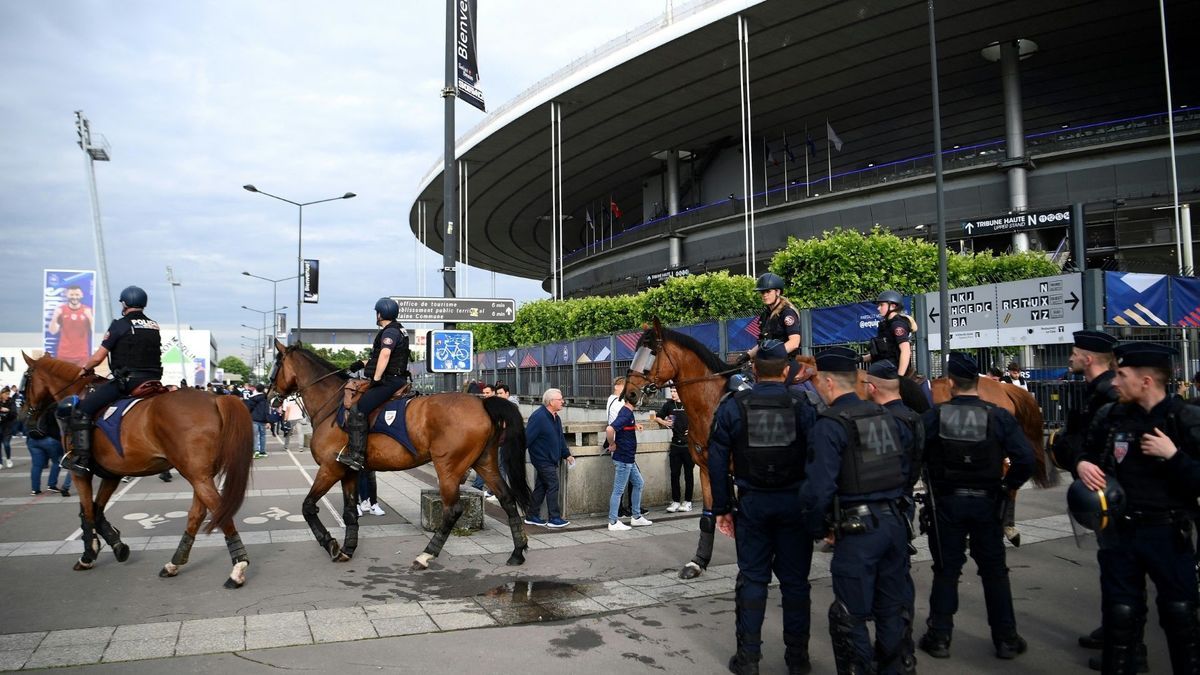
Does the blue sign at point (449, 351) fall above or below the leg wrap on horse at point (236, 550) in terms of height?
above

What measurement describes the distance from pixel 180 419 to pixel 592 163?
45850 mm

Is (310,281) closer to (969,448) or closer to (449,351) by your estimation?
(449,351)

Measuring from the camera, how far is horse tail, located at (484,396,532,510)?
870 cm

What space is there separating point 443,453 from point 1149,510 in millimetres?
6513

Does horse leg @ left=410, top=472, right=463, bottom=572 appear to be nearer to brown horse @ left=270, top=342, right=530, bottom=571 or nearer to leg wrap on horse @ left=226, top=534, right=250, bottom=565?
brown horse @ left=270, top=342, right=530, bottom=571

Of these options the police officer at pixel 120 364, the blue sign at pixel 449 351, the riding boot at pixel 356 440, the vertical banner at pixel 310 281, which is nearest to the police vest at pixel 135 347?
the police officer at pixel 120 364

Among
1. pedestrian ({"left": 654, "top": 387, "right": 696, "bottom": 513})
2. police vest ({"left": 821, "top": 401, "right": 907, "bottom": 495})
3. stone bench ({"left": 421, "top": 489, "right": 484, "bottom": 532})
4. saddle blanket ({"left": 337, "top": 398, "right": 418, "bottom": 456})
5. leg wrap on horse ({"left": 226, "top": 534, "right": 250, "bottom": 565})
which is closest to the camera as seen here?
police vest ({"left": 821, "top": 401, "right": 907, "bottom": 495})

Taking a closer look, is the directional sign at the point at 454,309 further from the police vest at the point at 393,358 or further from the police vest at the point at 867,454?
the police vest at the point at 867,454

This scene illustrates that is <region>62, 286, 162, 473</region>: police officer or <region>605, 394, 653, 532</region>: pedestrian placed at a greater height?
<region>62, 286, 162, 473</region>: police officer

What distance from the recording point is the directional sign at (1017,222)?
34.3 m

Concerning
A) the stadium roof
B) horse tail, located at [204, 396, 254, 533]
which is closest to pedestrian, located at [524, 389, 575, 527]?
horse tail, located at [204, 396, 254, 533]

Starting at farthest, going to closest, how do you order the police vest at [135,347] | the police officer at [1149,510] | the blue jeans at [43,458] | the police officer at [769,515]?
the blue jeans at [43,458] → the police vest at [135,347] → the police officer at [769,515] → the police officer at [1149,510]

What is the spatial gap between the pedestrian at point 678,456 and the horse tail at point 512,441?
308 cm

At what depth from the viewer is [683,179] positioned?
5225 cm
